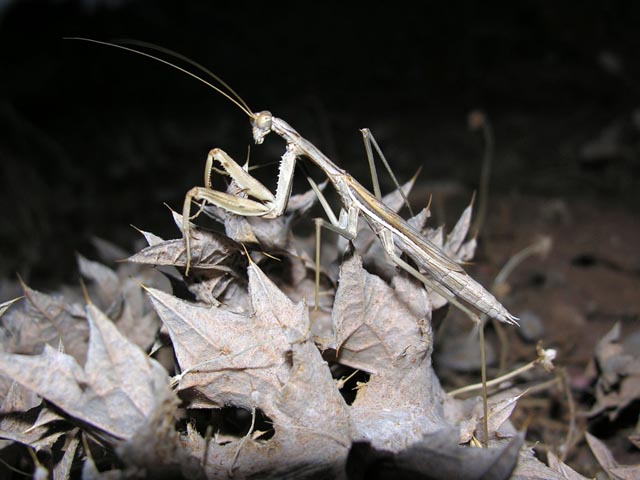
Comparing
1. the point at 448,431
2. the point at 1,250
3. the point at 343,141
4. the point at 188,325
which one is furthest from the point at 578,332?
the point at 1,250

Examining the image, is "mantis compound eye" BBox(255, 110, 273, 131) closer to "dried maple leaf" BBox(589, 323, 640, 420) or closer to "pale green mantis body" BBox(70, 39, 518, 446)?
"pale green mantis body" BBox(70, 39, 518, 446)

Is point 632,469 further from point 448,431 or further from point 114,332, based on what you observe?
point 114,332

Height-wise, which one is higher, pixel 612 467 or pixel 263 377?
pixel 263 377

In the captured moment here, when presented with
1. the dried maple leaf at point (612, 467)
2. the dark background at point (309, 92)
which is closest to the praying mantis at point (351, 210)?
the dried maple leaf at point (612, 467)

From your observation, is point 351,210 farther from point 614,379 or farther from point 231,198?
point 614,379

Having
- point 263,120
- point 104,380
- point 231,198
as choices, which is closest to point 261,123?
point 263,120

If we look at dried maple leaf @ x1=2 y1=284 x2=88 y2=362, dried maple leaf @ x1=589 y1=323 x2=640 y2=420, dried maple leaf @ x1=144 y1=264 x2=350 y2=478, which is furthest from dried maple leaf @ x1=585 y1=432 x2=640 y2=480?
dried maple leaf @ x1=2 y1=284 x2=88 y2=362

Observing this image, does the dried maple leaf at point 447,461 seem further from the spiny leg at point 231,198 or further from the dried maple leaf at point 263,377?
the spiny leg at point 231,198
